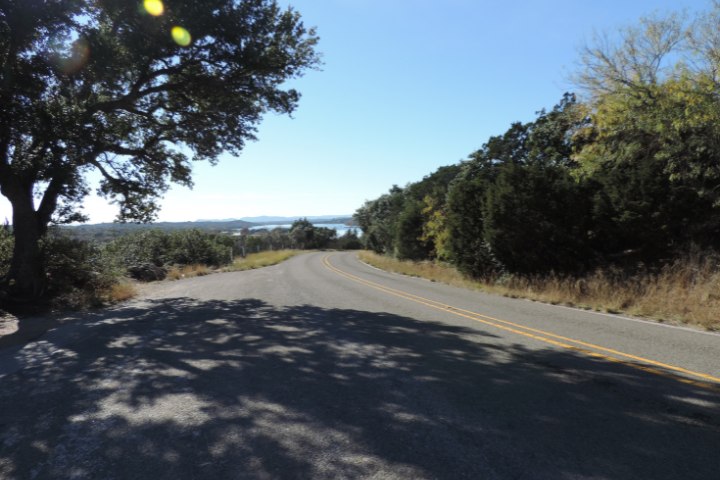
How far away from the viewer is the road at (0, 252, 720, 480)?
11.2 feet

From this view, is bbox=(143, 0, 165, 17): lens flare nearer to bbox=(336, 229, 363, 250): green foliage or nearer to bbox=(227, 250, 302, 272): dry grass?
bbox=(227, 250, 302, 272): dry grass

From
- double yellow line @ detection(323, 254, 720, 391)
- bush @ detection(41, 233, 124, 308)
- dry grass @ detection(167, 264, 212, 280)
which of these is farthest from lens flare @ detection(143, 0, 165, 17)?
dry grass @ detection(167, 264, 212, 280)

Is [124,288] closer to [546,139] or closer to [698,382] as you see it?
[698,382]

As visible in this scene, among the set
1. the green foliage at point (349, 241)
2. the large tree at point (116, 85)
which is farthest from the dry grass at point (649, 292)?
the green foliage at point (349, 241)

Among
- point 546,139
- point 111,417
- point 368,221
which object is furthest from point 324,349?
point 368,221

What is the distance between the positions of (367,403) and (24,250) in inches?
484

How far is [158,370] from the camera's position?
19.6 feet

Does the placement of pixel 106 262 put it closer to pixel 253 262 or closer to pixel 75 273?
pixel 75 273

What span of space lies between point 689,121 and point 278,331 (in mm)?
10682

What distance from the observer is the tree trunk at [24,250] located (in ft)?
40.3

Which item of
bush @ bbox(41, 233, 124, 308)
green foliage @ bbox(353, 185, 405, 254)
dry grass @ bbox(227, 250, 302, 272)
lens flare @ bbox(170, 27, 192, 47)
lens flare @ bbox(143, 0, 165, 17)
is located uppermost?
lens flare @ bbox(143, 0, 165, 17)

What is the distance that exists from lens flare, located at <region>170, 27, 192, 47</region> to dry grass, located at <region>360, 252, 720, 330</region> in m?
11.9

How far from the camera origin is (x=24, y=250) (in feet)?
40.9

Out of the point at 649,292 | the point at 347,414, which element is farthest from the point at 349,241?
the point at 347,414
